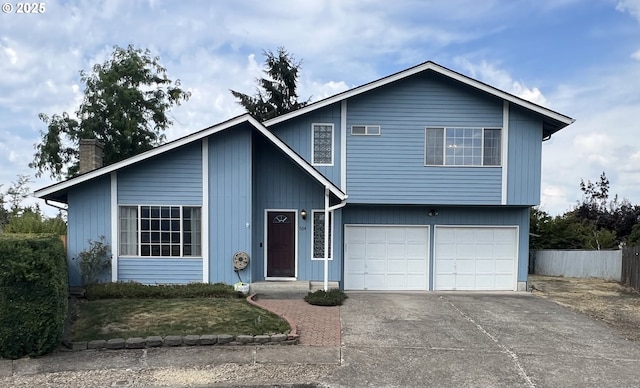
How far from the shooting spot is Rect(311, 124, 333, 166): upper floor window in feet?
39.8

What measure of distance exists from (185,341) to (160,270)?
179 inches

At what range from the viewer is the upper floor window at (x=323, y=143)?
12.1 metres

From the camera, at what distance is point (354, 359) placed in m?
6.44

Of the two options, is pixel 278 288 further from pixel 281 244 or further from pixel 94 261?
pixel 94 261

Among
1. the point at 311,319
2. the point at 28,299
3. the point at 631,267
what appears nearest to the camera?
the point at 28,299

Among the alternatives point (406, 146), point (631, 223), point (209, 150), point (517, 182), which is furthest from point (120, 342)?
point (631, 223)

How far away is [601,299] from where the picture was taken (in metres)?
11.8

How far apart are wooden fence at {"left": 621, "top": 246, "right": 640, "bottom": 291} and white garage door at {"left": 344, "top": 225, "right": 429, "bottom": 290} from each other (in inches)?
276

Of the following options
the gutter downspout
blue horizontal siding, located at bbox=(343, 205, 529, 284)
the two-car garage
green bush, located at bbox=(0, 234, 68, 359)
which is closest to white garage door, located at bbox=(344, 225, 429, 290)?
the two-car garage

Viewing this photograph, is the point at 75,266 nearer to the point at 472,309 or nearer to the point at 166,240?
the point at 166,240

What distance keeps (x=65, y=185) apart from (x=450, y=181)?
412 inches

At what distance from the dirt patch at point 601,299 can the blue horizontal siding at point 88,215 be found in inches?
483

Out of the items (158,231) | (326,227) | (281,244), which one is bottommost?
→ (281,244)

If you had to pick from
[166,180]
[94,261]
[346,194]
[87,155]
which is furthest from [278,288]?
[87,155]
